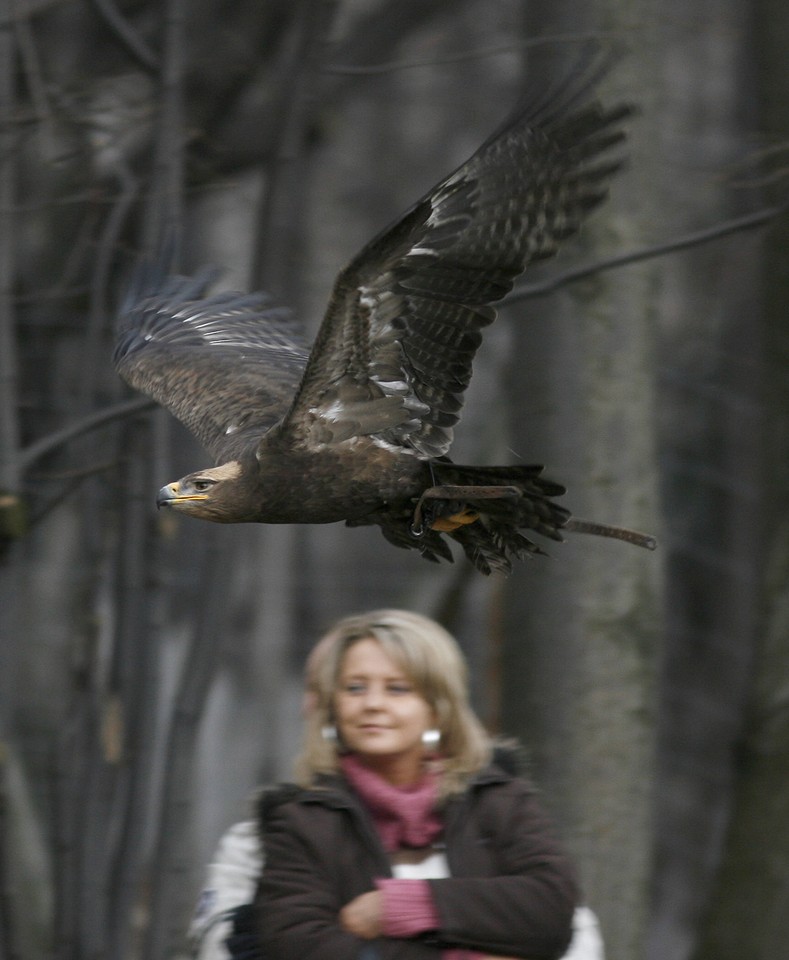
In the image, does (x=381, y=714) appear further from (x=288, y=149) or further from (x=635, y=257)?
(x=288, y=149)

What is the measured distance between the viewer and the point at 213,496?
11.9 feet

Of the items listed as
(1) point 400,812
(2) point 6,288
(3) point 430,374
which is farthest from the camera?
(2) point 6,288

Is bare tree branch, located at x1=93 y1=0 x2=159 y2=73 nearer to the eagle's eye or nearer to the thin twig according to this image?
the thin twig

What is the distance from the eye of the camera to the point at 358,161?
25.5 feet

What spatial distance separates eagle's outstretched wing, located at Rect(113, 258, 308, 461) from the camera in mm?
4289

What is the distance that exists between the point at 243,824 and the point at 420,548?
1101mm

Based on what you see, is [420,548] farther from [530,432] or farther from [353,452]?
[530,432]

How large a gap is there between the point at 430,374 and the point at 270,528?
3232 millimetres

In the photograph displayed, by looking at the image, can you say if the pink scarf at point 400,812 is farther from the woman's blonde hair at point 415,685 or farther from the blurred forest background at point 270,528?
the blurred forest background at point 270,528

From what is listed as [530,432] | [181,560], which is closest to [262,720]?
[181,560]

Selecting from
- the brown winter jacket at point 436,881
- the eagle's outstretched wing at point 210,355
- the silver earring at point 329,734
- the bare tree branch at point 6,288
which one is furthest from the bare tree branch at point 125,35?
the brown winter jacket at point 436,881

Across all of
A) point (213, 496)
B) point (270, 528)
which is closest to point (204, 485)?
point (213, 496)

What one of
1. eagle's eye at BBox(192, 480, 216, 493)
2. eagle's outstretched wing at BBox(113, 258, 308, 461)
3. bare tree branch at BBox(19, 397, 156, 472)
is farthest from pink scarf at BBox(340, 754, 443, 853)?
bare tree branch at BBox(19, 397, 156, 472)

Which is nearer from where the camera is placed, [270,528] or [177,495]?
[177,495]
